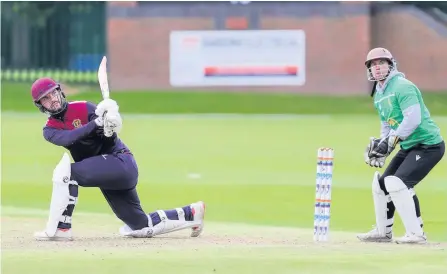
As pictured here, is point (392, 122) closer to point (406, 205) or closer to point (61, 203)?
point (406, 205)

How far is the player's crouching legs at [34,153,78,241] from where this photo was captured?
10781mm

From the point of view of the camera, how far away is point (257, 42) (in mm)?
44125

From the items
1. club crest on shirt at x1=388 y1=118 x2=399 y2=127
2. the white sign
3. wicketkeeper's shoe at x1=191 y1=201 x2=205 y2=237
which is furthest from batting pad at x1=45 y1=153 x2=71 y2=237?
the white sign

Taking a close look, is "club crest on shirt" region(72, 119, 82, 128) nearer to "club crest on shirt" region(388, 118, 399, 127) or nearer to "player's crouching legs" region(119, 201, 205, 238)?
"player's crouching legs" region(119, 201, 205, 238)

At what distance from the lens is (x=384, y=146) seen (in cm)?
1105

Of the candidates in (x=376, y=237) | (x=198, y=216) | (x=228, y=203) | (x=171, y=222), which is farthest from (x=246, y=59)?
(x=376, y=237)

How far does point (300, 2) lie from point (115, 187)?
3339 cm

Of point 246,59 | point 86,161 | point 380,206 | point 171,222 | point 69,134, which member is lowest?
point 171,222

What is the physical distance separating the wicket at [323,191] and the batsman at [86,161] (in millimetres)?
1431

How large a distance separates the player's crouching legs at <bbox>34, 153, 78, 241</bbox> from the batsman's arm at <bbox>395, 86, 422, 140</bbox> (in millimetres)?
2811

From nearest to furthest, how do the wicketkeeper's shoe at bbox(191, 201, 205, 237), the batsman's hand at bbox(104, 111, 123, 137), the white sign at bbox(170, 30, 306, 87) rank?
1. the batsman's hand at bbox(104, 111, 123, 137)
2. the wicketkeeper's shoe at bbox(191, 201, 205, 237)
3. the white sign at bbox(170, 30, 306, 87)

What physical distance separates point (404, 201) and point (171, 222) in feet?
6.98

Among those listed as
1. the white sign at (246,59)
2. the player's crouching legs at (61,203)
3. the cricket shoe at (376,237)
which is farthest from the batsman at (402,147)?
the white sign at (246,59)

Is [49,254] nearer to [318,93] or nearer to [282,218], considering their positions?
[282,218]
